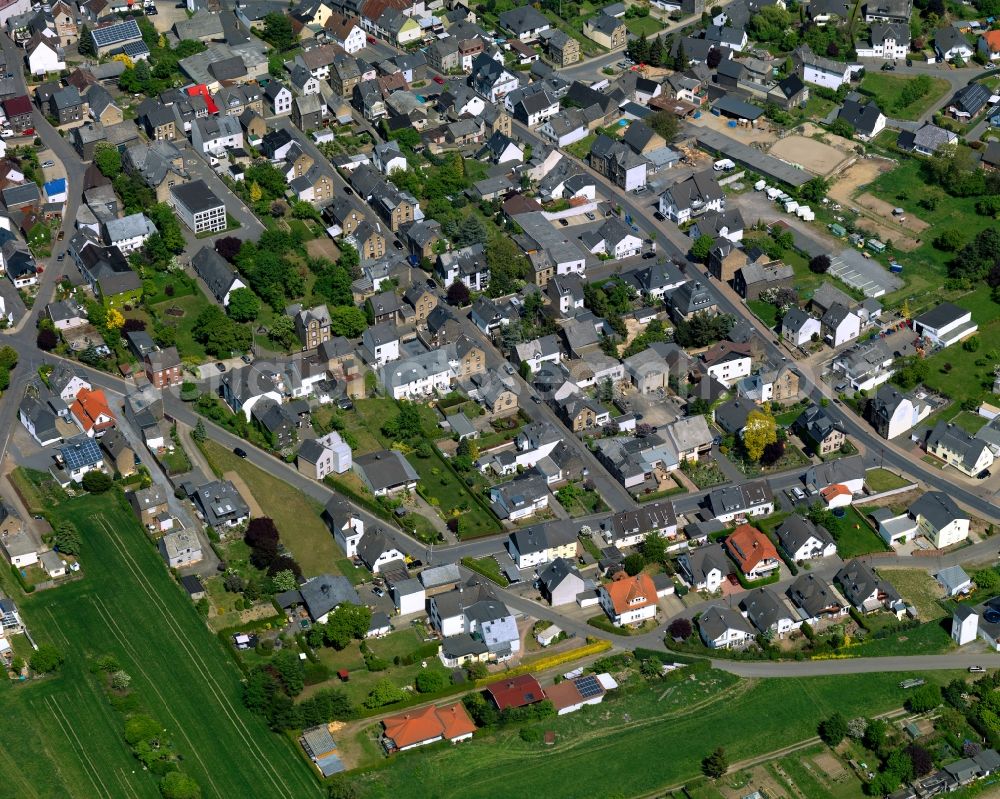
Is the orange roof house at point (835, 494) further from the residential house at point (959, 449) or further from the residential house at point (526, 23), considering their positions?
the residential house at point (526, 23)

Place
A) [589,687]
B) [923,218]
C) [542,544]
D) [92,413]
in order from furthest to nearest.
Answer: [923,218]
[92,413]
[542,544]
[589,687]

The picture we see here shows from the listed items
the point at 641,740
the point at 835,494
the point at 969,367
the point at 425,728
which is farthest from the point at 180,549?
the point at 969,367

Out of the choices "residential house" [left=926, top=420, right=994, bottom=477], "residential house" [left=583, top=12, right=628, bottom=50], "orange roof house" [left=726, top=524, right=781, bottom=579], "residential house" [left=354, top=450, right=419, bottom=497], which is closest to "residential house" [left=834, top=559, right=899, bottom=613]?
"orange roof house" [left=726, top=524, right=781, bottom=579]

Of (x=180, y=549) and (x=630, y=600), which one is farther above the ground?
(x=180, y=549)

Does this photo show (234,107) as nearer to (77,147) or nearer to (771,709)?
(77,147)

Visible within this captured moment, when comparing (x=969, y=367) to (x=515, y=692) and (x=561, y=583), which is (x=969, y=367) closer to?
(x=561, y=583)

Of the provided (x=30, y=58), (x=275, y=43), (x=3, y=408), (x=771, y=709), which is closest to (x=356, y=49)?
(x=275, y=43)
